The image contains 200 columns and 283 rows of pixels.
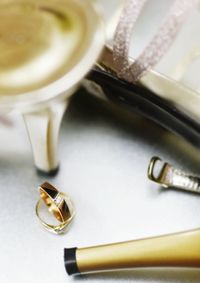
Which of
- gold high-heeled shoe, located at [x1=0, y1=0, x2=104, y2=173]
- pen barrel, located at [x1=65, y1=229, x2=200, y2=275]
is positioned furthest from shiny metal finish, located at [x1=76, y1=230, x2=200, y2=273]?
gold high-heeled shoe, located at [x1=0, y1=0, x2=104, y2=173]

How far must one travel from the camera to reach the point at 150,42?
527 mm

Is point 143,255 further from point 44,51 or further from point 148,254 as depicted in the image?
point 44,51

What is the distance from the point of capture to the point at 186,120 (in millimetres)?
547

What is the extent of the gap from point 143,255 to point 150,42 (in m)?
0.18

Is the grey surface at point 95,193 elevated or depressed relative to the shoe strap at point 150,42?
depressed

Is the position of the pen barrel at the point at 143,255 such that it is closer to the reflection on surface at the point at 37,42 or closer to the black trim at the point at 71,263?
the black trim at the point at 71,263

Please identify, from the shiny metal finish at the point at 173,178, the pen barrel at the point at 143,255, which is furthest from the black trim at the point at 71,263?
the shiny metal finish at the point at 173,178

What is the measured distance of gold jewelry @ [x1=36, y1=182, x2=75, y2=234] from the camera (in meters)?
0.54

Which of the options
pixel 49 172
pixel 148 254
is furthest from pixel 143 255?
pixel 49 172

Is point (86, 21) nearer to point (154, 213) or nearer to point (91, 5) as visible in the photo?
point (91, 5)

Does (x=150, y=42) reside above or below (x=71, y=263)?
above

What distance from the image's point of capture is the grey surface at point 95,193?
53cm

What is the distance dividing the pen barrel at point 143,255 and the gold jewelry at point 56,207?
1.4 inches

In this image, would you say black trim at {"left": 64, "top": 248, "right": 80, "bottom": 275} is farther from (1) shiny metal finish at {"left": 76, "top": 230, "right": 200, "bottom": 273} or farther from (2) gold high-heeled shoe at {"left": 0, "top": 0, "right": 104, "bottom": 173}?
(2) gold high-heeled shoe at {"left": 0, "top": 0, "right": 104, "bottom": 173}
